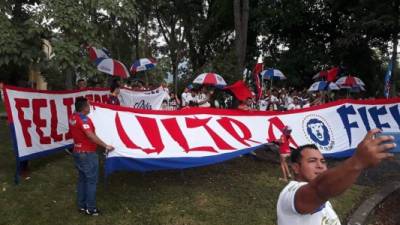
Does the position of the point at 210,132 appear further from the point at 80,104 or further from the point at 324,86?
the point at 324,86

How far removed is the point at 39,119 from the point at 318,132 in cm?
606

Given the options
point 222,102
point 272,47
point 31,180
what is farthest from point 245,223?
point 272,47

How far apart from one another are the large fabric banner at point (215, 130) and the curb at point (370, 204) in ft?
5.72

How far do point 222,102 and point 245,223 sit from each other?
13.6 meters

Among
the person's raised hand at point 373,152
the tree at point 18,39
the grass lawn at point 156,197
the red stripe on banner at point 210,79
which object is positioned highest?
the tree at point 18,39

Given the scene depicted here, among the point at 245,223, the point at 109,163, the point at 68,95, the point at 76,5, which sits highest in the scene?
the point at 76,5

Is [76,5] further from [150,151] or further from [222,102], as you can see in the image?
[222,102]

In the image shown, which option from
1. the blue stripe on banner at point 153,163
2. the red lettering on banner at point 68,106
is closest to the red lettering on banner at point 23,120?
the red lettering on banner at point 68,106

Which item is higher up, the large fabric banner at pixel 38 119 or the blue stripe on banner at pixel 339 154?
the large fabric banner at pixel 38 119

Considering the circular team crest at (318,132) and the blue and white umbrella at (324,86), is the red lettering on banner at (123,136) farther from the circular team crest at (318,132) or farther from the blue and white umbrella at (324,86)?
the blue and white umbrella at (324,86)

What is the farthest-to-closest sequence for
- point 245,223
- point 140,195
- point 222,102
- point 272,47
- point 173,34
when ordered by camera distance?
point 173,34 < point 272,47 < point 222,102 < point 140,195 < point 245,223

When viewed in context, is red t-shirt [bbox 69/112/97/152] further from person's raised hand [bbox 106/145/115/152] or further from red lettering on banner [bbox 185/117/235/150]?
red lettering on banner [bbox 185/117/235/150]

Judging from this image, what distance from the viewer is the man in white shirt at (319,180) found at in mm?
1750

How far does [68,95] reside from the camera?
988cm
